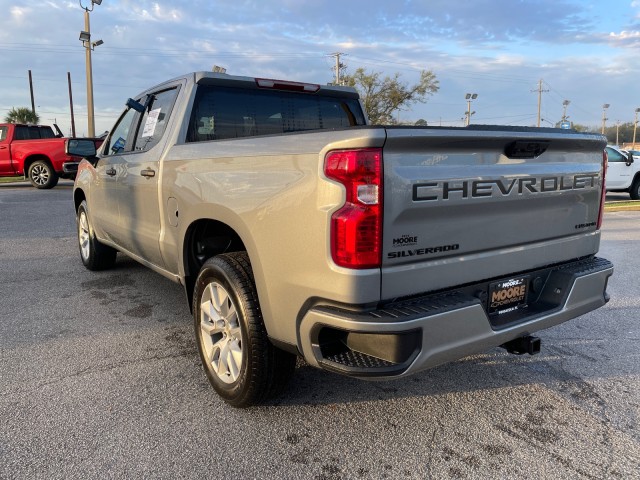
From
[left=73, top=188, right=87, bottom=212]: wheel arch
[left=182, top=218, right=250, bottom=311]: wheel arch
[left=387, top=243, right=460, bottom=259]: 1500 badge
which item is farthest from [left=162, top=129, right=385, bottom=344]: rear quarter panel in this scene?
[left=73, top=188, right=87, bottom=212]: wheel arch

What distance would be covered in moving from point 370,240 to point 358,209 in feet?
0.46

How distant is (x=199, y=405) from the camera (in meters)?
2.99

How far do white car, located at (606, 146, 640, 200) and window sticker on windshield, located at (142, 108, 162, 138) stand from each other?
50.3 feet

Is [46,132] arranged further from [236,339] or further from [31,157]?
[236,339]

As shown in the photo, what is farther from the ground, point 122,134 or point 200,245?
point 122,134

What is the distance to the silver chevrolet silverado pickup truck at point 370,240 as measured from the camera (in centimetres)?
218

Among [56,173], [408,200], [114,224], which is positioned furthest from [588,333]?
[56,173]

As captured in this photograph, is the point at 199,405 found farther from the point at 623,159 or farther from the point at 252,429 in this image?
the point at 623,159

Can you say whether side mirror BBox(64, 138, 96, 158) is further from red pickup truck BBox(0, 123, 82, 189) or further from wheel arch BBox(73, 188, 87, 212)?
red pickup truck BBox(0, 123, 82, 189)

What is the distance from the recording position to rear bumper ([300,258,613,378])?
7.10 ft

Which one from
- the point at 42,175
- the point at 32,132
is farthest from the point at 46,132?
the point at 42,175

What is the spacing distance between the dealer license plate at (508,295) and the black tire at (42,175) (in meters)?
16.7

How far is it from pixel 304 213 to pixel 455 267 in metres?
0.78

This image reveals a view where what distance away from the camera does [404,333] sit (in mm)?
2148
